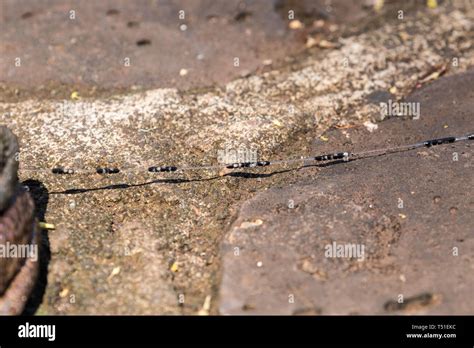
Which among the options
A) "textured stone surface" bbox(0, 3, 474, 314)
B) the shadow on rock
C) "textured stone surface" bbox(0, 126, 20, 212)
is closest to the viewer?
"textured stone surface" bbox(0, 126, 20, 212)

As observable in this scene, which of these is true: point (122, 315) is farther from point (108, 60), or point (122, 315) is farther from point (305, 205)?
point (108, 60)

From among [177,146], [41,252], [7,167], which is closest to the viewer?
[7,167]

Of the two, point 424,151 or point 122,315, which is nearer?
point 122,315

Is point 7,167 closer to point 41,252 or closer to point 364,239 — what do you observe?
point 41,252

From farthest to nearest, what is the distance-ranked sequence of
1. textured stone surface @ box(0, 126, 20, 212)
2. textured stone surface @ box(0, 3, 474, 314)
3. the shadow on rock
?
textured stone surface @ box(0, 3, 474, 314) → the shadow on rock → textured stone surface @ box(0, 126, 20, 212)

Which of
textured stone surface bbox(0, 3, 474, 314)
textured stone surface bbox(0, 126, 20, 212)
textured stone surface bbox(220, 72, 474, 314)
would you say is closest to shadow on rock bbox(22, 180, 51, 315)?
textured stone surface bbox(0, 3, 474, 314)

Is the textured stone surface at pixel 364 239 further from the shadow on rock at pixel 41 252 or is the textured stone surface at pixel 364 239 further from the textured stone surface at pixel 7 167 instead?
the textured stone surface at pixel 7 167

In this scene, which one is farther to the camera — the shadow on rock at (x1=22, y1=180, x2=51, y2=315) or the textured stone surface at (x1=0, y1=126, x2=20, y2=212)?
the shadow on rock at (x1=22, y1=180, x2=51, y2=315)

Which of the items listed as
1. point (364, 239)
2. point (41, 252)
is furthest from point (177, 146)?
point (364, 239)

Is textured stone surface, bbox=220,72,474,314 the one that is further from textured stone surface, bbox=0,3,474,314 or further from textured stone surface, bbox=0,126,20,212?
textured stone surface, bbox=0,126,20,212

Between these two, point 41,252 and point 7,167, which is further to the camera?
point 41,252
